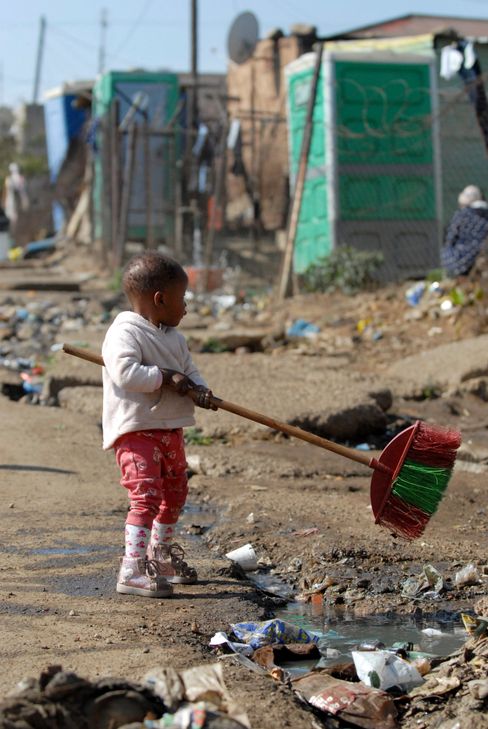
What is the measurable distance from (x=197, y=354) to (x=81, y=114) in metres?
17.2

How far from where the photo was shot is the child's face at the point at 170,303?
3820 millimetres

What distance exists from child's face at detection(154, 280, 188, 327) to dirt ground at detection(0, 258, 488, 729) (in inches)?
36.5

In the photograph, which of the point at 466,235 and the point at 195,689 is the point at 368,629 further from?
the point at 466,235

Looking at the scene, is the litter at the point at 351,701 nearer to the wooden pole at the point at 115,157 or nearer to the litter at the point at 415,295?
the litter at the point at 415,295

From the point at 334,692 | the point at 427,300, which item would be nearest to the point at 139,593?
the point at 334,692

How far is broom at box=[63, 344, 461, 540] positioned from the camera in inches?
150

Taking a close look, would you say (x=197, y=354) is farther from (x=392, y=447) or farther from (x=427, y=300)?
(x=392, y=447)

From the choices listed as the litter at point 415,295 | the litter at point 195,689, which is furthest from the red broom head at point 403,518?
the litter at point 415,295

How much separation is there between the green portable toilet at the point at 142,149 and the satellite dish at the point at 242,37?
1.77 m

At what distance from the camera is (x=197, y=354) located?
877cm

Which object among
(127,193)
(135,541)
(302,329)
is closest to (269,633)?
(135,541)

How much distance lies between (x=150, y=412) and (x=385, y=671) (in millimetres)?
1249

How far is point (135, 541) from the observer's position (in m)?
3.72

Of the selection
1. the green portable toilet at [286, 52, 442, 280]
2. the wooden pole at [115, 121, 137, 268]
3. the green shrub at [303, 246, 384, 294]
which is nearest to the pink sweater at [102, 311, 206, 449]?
the green shrub at [303, 246, 384, 294]
